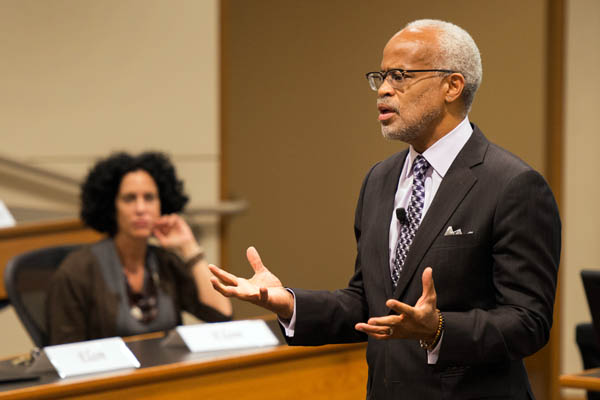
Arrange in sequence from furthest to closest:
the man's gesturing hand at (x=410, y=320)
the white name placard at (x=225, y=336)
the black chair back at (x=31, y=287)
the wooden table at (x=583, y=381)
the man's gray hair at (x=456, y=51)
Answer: the black chair back at (x=31, y=287) → the white name placard at (x=225, y=336) → the wooden table at (x=583, y=381) → the man's gray hair at (x=456, y=51) → the man's gesturing hand at (x=410, y=320)

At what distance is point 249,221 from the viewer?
20.9 ft

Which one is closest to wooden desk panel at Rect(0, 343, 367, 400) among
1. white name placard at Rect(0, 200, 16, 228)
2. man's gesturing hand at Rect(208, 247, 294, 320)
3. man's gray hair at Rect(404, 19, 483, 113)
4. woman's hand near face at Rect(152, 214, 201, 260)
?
man's gesturing hand at Rect(208, 247, 294, 320)

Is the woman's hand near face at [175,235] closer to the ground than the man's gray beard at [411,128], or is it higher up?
closer to the ground

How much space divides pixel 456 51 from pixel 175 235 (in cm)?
204

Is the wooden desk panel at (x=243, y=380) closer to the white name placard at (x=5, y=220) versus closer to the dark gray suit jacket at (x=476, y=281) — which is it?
the dark gray suit jacket at (x=476, y=281)

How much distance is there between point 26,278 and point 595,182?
3.03 metres

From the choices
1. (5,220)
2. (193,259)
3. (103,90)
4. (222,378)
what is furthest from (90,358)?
(103,90)

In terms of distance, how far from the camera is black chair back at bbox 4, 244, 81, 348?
3043 mm

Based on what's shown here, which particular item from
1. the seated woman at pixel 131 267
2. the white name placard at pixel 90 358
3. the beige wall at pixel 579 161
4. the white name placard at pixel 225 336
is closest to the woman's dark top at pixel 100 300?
the seated woman at pixel 131 267

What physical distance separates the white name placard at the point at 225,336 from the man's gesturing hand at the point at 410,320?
128cm

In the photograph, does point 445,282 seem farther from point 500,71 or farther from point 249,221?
point 249,221

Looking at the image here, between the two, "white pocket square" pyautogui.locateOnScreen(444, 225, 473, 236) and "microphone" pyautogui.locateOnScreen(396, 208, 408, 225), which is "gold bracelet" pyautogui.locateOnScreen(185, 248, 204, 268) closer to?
"microphone" pyautogui.locateOnScreen(396, 208, 408, 225)

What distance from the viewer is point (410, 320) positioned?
1.44 meters

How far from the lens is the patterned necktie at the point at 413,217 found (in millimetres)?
1663
